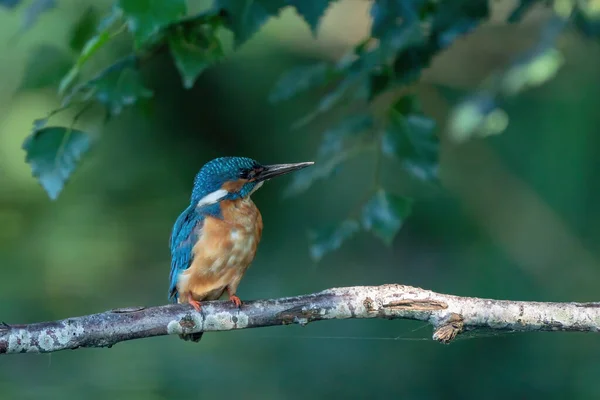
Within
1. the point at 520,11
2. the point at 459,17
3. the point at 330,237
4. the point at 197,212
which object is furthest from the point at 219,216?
the point at 520,11

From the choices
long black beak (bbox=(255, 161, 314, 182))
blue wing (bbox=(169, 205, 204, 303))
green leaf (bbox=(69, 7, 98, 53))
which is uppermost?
green leaf (bbox=(69, 7, 98, 53))

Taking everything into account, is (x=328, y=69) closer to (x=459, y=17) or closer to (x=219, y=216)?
(x=459, y=17)

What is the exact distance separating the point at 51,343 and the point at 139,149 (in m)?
2.96

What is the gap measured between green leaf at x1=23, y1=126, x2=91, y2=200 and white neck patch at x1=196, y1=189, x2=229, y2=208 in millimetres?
600

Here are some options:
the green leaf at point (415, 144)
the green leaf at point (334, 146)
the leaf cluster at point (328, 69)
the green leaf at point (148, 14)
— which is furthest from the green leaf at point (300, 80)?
the green leaf at point (148, 14)

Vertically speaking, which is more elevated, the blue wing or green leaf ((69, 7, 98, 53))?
green leaf ((69, 7, 98, 53))

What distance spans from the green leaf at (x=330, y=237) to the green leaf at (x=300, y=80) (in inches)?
14.2

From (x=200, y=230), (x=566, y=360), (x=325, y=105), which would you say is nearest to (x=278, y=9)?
(x=325, y=105)

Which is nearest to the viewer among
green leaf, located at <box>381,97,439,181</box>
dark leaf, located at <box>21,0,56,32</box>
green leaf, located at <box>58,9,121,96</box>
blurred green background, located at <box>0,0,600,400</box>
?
Answer: green leaf, located at <box>58,9,121,96</box>

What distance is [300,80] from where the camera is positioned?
2.23 m

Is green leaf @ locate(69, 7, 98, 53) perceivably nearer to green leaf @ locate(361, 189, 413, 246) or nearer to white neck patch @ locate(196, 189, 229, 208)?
white neck patch @ locate(196, 189, 229, 208)

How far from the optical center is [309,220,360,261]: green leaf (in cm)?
214

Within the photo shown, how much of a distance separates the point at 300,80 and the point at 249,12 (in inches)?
16.5

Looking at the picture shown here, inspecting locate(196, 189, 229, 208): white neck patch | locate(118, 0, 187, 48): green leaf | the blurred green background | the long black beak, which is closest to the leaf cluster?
locate(118, 0, 187, 48): green leaf
